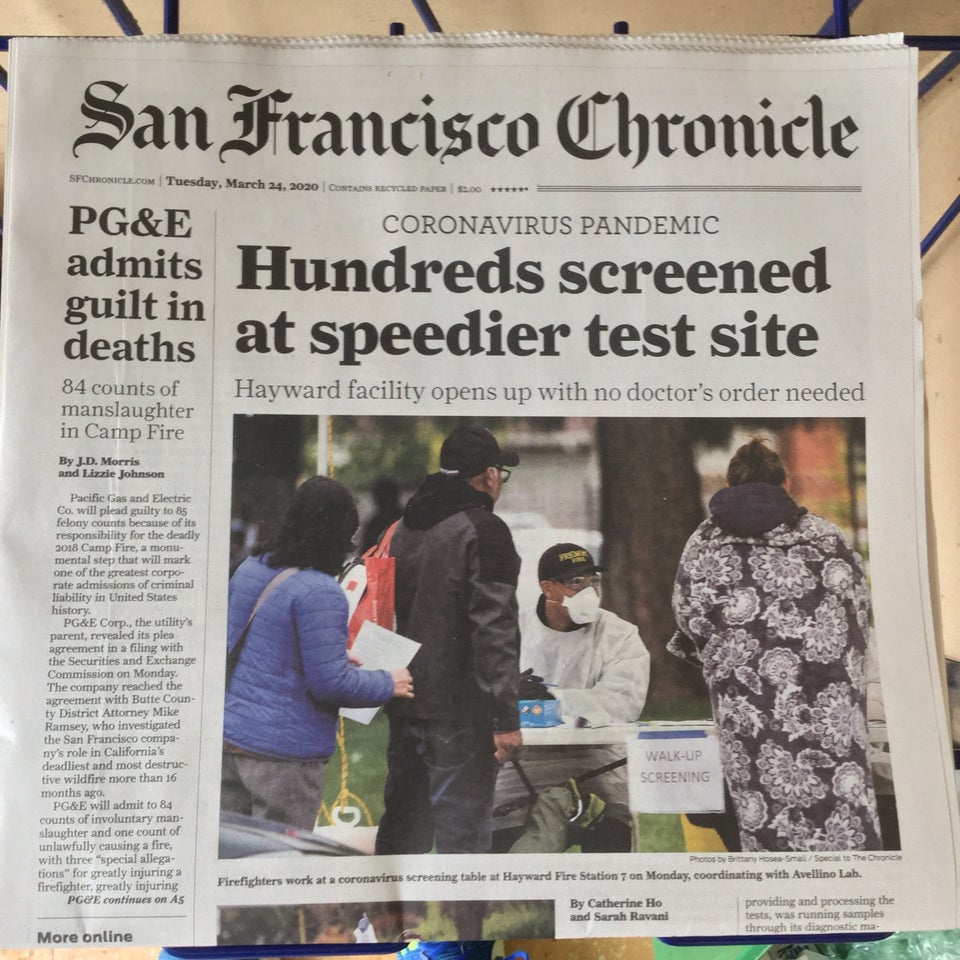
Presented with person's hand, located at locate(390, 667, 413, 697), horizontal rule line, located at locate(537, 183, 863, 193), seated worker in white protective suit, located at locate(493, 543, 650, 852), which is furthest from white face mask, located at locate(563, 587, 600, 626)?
horizontal rule line, located at locate(537, 183, 863, 193)

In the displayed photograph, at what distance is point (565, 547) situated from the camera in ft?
1.65

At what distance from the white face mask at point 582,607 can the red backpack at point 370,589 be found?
107 mm

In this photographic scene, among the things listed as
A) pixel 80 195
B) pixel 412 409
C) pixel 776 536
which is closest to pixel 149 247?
pixel 80 195

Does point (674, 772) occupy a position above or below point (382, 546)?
below

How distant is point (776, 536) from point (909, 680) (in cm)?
12

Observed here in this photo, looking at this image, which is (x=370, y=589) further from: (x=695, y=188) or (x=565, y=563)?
(x=695, y=188)

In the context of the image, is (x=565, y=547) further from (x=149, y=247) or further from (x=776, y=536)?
(x=149, y=247)

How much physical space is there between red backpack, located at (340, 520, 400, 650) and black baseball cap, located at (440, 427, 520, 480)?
0.22ft

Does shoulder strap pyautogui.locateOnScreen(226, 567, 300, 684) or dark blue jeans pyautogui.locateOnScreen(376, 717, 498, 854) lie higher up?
shoulder strap pyautogui.locateOnScreen(226, 567, 300, 684)

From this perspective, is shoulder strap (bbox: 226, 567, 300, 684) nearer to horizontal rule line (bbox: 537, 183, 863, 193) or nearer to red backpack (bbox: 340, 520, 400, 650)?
red backpack (bbox: 340, 520, 400, 650)

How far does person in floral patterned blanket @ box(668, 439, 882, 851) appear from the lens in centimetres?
50

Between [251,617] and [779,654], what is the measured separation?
0.32 m

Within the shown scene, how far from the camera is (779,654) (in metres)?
0.50

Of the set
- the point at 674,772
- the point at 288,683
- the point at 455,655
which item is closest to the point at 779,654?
the point at 674,772
